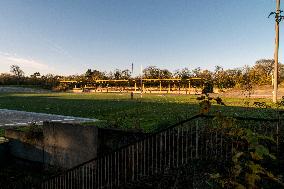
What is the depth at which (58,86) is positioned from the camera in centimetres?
8412

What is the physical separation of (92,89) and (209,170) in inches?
2971

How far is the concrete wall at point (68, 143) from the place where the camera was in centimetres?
1078

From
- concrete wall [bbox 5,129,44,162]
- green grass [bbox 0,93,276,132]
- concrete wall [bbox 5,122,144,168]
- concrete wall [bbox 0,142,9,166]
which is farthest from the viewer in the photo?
green grass [bbox 0,93,276,132]

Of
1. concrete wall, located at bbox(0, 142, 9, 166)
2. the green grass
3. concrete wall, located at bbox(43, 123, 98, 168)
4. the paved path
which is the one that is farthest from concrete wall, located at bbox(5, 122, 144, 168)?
the paved path

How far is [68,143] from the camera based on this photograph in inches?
461

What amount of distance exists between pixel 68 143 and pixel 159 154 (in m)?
4.59

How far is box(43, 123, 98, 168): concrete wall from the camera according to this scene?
1078 cm

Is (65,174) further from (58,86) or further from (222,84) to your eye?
(58,86)

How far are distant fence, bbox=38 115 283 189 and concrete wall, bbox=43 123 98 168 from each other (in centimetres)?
95

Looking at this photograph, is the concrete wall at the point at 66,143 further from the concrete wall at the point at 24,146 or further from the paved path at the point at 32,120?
the paved path at the point at 32,120

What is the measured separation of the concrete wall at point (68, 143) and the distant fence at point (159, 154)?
0.95 metres

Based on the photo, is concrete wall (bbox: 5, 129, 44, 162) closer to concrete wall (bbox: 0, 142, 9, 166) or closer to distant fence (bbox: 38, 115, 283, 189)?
concrete wall (bbox: 0, 142, 9, 166)

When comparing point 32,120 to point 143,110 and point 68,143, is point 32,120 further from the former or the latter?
point 68,143

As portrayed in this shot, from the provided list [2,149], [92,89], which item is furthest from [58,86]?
[2,149]
